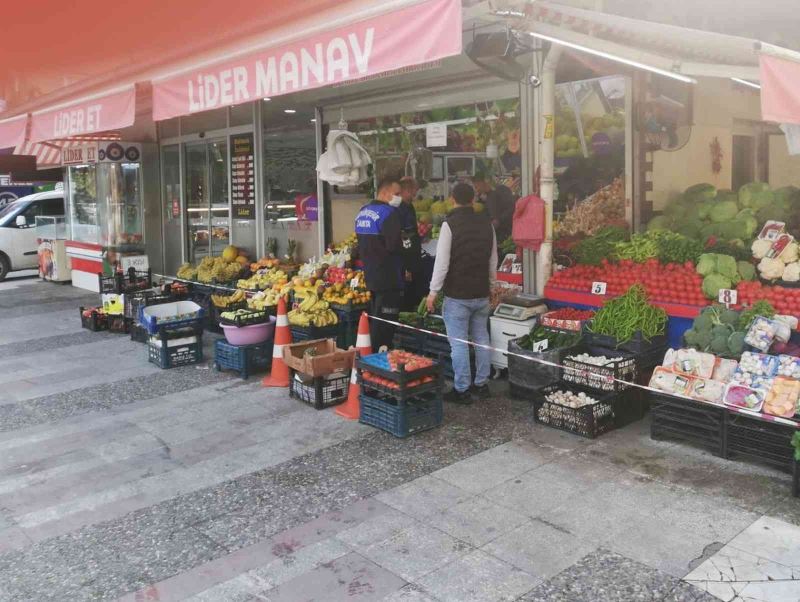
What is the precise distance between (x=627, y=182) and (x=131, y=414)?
5.67m

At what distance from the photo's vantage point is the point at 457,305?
6.70 metres

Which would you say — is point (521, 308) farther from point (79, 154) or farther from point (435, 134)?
point (79, 154)

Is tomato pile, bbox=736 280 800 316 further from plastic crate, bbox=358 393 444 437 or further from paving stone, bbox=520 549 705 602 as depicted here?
paving stone, bbox=520 549 705 602

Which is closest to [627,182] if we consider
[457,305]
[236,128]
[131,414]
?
[457,305]

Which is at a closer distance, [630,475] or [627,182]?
[630,475]

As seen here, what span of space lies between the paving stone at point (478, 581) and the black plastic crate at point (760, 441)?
7.47 ft

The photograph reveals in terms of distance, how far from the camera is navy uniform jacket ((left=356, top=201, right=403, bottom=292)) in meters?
7.16

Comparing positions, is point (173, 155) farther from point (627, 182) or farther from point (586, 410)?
point (586, 410)

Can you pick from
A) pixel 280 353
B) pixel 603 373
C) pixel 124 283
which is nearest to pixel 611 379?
pixel 603 373

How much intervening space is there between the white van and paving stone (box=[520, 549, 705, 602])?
17730 mm

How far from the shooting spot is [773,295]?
20.3ft

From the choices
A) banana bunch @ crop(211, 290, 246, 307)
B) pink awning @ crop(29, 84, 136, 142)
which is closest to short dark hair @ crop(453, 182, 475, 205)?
pink awning @ crop(29, 84, 136, 142)

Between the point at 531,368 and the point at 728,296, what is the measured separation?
6.05ft

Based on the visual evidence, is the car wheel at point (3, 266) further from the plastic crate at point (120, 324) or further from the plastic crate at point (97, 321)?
the plastic crate at point (120, 324)
